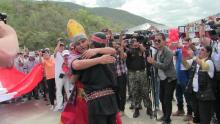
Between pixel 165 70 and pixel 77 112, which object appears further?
pixel 165 70

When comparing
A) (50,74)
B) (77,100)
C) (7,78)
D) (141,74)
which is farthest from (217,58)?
(50,74)

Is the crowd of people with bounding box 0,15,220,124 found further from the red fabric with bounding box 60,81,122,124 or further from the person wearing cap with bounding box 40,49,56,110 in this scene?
the person wearing cap with bounding box 40,49,56,110

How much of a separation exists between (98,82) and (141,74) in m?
4.03

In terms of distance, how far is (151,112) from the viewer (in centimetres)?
923

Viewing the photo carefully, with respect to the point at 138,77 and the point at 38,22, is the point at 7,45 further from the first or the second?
the point at 38,22

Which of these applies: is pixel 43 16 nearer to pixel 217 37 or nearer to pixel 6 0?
pixel 6 0

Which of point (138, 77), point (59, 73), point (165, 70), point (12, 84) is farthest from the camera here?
point (59, 73)

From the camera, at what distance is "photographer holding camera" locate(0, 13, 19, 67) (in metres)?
1.47

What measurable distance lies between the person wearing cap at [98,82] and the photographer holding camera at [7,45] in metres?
3.62

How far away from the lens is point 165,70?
8.11 m

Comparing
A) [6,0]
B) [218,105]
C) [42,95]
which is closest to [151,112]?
[218,105]

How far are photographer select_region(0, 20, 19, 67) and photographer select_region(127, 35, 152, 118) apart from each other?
25.4 feet

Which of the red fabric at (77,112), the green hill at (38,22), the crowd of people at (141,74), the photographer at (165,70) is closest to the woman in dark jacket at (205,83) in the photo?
the crowd of people at (141,74)

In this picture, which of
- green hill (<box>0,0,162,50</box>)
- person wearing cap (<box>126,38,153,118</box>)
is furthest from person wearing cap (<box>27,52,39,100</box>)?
green hill (<box>0,0,162,50</box>)
